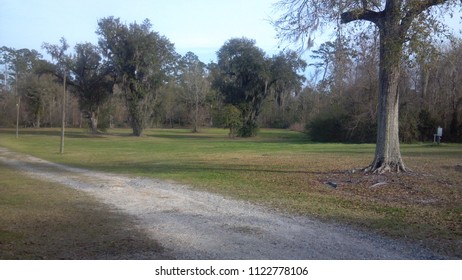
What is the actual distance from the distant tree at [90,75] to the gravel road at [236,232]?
180ft

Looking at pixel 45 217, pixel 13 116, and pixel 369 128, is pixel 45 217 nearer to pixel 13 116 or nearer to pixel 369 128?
pixel 369 128

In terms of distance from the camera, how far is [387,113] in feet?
52.0

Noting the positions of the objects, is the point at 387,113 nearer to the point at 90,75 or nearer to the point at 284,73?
the point at 284,73

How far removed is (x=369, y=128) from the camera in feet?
157

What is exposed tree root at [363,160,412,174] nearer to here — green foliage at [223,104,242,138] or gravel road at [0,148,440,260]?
gravel road at [0,148,440,260]

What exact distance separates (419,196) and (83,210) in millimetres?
8793

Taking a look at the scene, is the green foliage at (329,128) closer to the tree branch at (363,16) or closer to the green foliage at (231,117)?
the green foliage at (231,117)

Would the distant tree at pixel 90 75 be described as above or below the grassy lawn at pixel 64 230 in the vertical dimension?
above

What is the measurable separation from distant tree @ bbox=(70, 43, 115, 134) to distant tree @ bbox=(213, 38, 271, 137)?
1609cm

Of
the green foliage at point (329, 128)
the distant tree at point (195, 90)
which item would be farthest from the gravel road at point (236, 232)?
the distant tree at point (195, 90)

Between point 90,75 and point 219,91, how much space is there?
753 inches

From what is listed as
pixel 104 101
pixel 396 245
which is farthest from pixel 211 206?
pixel 104 101

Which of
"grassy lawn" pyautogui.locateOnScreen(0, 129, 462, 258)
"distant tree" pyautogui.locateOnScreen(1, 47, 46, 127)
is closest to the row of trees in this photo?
"distant tree" pyautogui.locateOnScreen(1, 47, 46, 127)

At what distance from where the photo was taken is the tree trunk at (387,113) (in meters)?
15.2
